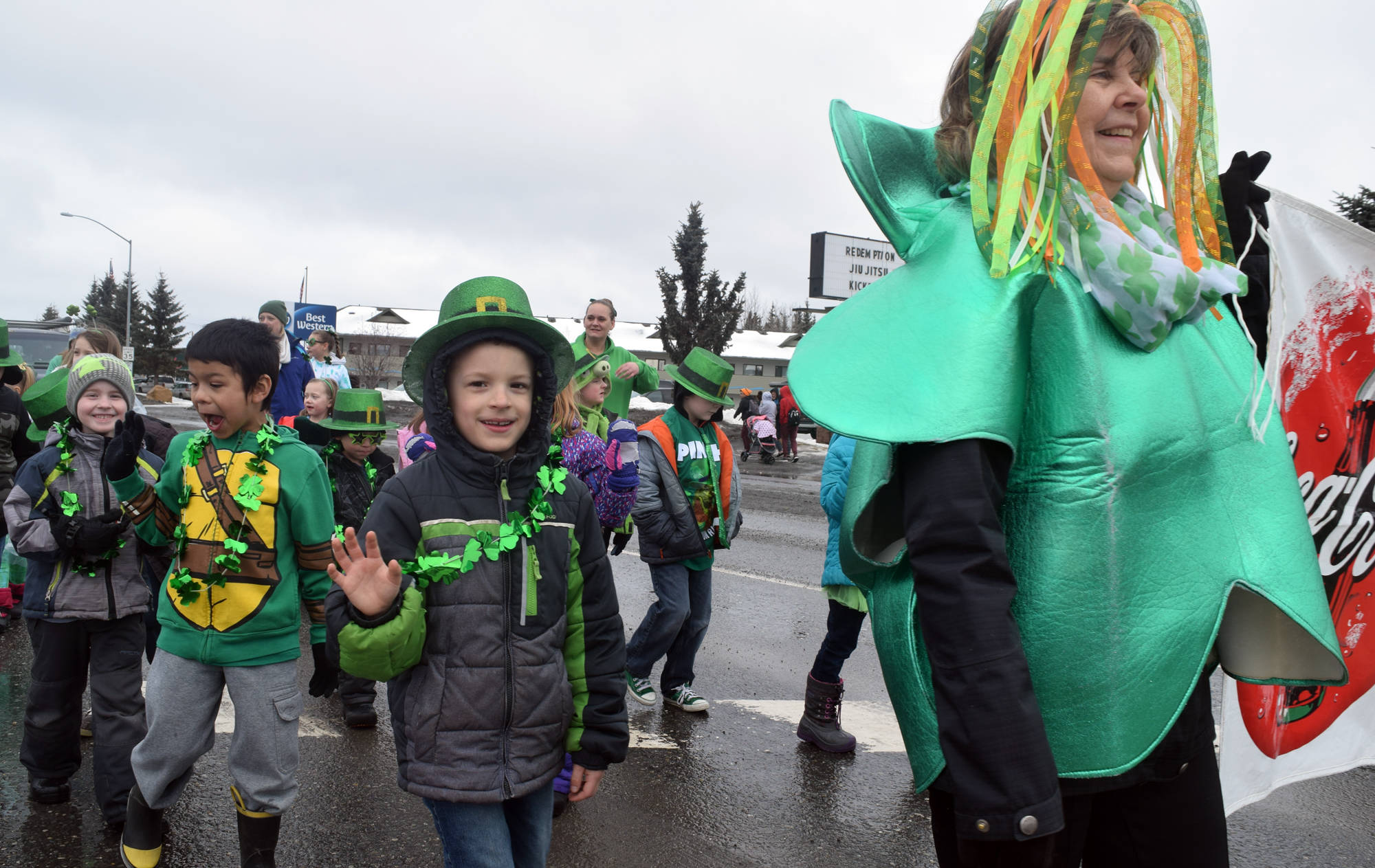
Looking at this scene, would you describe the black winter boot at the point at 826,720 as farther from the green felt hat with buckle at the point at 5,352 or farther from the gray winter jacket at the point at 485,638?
the green felt hat with buckle at the point at 5,352

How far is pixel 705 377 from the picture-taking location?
16.3 ft

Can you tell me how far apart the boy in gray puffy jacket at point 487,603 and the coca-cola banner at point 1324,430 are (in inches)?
65.8

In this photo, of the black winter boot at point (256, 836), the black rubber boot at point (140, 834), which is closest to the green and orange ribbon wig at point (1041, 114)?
the black winter boot at point (256, 836)

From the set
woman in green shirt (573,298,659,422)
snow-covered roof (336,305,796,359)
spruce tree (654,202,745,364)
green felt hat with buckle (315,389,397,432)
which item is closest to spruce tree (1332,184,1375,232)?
woman in green shirt (573,298,659,422)

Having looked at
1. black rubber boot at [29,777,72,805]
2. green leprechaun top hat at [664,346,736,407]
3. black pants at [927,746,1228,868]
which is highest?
green leprechaun top hat at [664,346,736,407]

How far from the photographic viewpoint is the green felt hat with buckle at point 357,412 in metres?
5.32

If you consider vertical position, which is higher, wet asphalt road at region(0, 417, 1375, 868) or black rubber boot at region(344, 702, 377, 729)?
black rubber boot at region(344, 702, 377, 729)

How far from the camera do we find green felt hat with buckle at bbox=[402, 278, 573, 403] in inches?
97.3

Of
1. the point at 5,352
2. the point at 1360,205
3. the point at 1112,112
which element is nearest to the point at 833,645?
the point at 1112,112

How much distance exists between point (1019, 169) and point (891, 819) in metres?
2.91

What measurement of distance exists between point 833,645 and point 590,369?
2.53 m

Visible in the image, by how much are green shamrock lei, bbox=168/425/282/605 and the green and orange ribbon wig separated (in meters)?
2.51

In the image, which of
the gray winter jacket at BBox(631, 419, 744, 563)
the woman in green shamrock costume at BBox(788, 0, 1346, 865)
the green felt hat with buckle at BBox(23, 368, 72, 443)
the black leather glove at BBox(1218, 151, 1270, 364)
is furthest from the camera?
the gray winter jacket at BBox(631, 419, 744, 563)

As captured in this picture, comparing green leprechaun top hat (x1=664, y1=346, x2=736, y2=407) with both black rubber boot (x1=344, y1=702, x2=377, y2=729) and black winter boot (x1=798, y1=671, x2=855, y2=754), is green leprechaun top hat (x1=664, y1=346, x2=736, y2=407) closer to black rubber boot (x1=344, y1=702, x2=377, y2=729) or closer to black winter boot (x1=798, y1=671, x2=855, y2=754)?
black winter boot (x1=798, y1=671, x2=855, y2=754)
